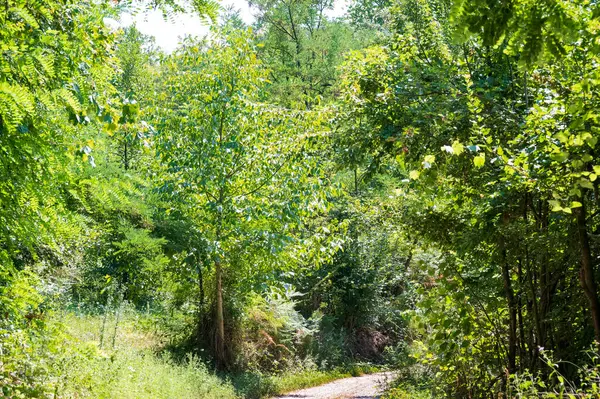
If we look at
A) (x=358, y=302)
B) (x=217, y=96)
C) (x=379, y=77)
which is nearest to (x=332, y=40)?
(x=358, y=302)

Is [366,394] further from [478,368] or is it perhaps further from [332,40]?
[332,40]

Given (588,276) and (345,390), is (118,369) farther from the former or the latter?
(345,390)

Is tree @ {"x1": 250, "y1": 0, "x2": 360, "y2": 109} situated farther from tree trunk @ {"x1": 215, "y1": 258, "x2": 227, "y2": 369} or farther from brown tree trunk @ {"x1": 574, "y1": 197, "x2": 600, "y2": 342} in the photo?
brown tree trunk @ {"x1": 574, "y1": 197, "x2": 600, "y2": 342}

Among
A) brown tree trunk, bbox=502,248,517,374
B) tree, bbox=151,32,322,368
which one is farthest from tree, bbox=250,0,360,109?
brown tree trunk, bbox=502,248,517,374

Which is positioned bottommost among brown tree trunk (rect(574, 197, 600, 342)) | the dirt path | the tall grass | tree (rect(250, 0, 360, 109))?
the dirt path

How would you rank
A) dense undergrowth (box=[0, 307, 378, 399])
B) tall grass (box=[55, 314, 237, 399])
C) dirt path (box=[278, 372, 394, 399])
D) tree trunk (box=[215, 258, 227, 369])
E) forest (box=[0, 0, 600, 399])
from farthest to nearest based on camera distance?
tree trunk (box=[215, 258, 227, 369]) → dirt path (box=[278, 372, 394, 399]) → tall grass (box=[55, 314, 237, 399]) → dense undergrowth (box=[0, 307, 378, 399]) → forest (box=[0, 0, 600, 399])

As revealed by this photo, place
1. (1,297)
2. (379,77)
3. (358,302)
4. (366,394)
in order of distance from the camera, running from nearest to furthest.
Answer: (1,297) → (379,77) → (366,394) → (358,302)

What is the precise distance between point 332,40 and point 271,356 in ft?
68.4

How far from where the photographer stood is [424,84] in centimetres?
753

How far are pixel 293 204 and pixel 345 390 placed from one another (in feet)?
16.8

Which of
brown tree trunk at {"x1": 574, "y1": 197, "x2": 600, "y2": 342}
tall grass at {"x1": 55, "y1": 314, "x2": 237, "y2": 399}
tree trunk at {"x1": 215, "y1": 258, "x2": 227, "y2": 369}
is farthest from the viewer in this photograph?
tree trunk at {"x1": 215, "y1": 258, "x2": 227, "y2": 369}

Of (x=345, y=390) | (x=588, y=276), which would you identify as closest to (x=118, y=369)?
(x=588, y=276)

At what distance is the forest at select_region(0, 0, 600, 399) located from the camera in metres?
3.90

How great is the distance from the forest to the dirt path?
508 millimetres
